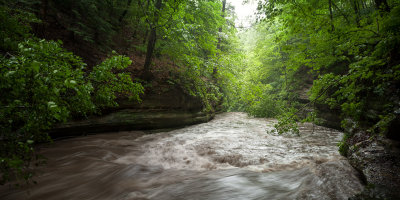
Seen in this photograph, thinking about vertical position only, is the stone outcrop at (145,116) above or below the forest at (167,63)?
below

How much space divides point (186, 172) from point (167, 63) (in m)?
7.66

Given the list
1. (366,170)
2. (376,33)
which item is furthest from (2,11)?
(366,170)

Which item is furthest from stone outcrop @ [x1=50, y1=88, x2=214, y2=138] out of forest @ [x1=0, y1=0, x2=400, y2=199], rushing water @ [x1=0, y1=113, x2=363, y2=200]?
rushing water @ [x1=0, y1=113, x2=363, y2=200]

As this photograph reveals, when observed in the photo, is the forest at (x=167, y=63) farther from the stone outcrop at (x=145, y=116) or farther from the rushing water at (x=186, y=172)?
the rushing water at (x=186, y=172)

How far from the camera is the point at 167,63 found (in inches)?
407

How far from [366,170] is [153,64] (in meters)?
8.88

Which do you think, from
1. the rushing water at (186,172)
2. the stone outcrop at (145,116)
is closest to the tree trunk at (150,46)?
the stone outcrop at (145,116)

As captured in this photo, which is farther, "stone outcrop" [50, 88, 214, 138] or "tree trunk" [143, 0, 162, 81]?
"tree trunk" [143, 0, 162, 81]

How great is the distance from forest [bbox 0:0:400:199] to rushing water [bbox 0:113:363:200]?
1.62 ft

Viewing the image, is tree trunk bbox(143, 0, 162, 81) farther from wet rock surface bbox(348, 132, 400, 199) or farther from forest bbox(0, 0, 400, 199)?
wet rock surface bbox(348, 132, 400, 199)

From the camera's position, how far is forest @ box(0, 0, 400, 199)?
204cm

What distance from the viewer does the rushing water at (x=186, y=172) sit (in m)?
2.83

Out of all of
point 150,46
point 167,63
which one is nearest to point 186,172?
point 150,46

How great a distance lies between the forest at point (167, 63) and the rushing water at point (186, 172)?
1.62ft
